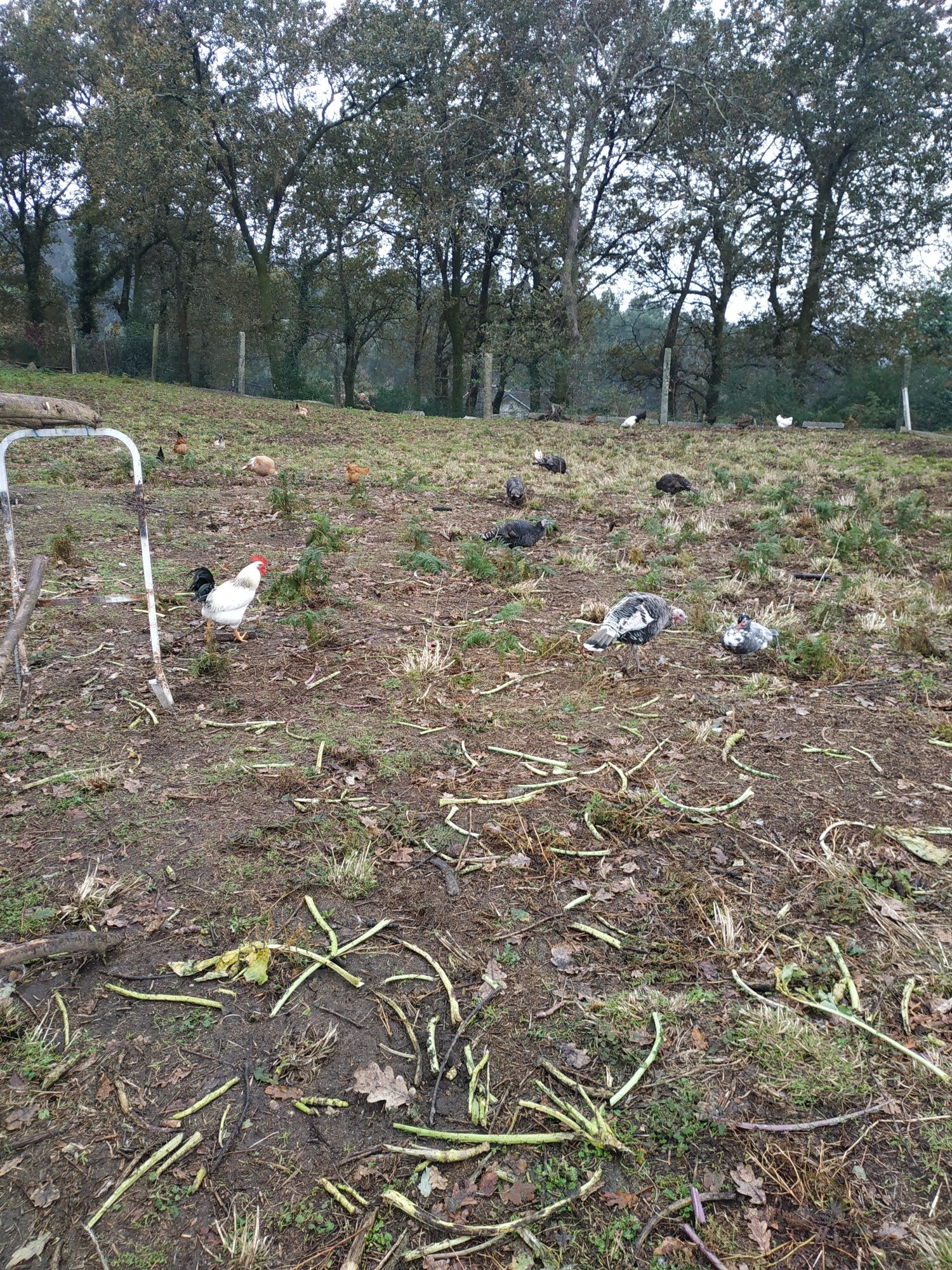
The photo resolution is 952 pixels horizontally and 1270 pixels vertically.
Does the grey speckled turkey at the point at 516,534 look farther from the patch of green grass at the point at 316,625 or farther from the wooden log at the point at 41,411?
the wooden log at the point at 41,411

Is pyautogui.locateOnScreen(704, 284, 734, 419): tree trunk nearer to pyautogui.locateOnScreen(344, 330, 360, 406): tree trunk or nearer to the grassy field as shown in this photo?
pyautogui.locateOnScreen(344, 330, 360, 406): tree trunk

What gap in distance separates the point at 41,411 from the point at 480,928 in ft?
8.12

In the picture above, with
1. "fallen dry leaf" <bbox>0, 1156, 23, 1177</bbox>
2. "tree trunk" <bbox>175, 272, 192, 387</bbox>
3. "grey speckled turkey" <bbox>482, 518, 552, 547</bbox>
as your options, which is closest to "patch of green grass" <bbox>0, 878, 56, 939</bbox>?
"fallen dry leaf" <bbox>0, 1156, 23, 1177</bbox>

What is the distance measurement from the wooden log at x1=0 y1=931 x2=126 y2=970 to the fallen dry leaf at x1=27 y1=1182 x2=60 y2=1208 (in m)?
0.65

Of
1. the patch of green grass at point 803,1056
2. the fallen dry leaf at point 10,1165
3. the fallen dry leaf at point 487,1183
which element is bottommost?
the fallen dry leaf at point 10,1165

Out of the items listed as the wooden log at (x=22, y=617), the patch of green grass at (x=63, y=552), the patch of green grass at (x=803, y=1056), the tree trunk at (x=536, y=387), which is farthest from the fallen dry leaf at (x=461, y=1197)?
the tree trunk at (x=536, y=387)

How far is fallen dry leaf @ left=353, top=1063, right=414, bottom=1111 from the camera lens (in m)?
2.15

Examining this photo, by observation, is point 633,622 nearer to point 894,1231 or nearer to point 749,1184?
point 749,1184

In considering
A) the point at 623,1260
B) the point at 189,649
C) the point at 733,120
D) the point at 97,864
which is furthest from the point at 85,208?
the point at 623,1260

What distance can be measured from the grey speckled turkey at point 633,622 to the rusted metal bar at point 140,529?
93.9 inches

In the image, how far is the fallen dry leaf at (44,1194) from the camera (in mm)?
1875

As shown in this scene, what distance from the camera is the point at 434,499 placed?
32.6ft

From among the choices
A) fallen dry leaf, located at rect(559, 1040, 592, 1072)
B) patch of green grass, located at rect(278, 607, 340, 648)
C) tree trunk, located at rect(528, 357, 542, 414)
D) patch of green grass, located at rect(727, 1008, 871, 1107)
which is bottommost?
fallen dry leaf, located at rect(559, 1040, 592, 1072)

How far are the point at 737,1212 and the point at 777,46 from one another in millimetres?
31560
